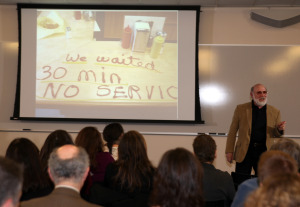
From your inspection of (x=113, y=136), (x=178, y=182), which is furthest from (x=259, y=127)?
(x=178, y=182)

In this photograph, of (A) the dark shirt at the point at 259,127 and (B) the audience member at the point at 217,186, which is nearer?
(B) the audience member at the point at 217,186

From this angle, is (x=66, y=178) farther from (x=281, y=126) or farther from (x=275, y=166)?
(x=281, y=126)

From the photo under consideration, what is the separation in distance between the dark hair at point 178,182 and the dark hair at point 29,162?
88 centimetres

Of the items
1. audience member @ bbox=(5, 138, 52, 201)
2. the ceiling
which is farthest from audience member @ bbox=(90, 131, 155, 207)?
the ceiling

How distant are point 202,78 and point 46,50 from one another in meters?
2.47

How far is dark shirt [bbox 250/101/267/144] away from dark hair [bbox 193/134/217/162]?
1.65 metres

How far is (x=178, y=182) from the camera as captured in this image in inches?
73.2

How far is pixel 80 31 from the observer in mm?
6469

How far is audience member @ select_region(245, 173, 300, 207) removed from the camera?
1.16 metres

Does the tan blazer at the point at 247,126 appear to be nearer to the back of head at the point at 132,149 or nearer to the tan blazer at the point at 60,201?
the back of head at the point at 132,149

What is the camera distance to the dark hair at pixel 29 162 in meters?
2.44

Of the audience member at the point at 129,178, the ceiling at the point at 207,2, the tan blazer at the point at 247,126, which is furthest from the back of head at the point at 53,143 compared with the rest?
the ceiling at the point at 207,2

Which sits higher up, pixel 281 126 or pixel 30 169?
pixel 281 126

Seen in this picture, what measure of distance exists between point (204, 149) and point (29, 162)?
1233 mm
